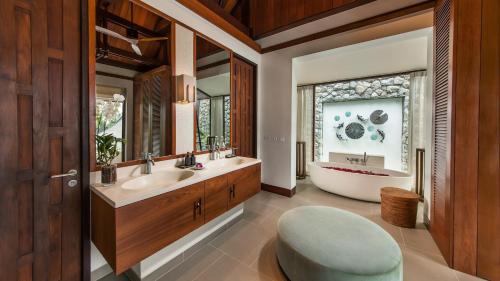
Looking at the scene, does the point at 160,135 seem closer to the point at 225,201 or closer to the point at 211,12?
the point at 225,201

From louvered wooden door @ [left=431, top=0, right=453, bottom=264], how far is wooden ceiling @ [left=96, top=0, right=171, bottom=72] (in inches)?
114

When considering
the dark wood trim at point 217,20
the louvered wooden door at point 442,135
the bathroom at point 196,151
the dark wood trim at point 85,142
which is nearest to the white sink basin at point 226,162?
the bathroom at point 196,151

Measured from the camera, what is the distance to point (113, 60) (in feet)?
5.36

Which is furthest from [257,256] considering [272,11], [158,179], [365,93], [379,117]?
[365,93]

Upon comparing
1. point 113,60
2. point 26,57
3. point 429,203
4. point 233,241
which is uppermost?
point 113,60

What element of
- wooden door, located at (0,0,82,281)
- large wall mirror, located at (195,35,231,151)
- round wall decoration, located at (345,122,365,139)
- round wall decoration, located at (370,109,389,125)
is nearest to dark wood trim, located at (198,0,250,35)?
large wall mirror, located at (195,35,231,151)

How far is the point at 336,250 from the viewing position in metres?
1.44

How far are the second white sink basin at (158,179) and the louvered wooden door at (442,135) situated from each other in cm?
252

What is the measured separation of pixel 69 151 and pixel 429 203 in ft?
12.6

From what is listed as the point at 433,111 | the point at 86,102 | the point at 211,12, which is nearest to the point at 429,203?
the point at 433,111

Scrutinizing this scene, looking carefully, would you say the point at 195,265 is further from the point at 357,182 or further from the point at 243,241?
the point at 357,182

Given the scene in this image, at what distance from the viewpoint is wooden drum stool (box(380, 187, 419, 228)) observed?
2381 millimetres

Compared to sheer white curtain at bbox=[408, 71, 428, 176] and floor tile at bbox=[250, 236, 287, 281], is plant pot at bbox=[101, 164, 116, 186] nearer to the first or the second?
floor tile at bbox=[250, 236, 287, 281]

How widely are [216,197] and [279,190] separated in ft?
6.46
